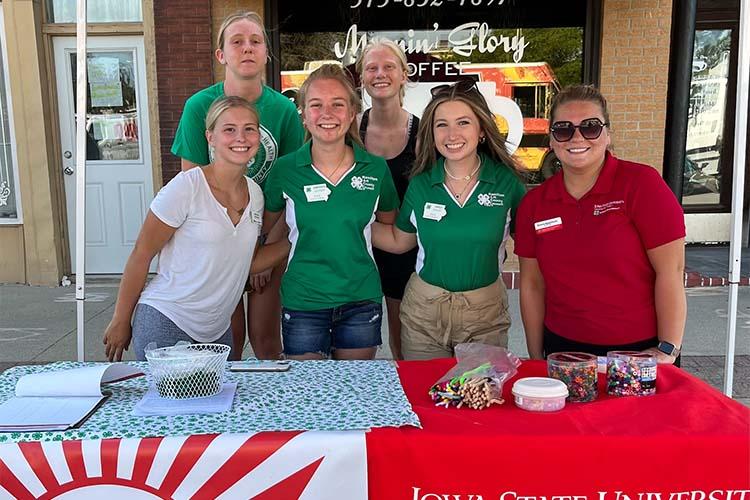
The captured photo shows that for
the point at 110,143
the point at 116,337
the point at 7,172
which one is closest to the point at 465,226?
the point at 116,337

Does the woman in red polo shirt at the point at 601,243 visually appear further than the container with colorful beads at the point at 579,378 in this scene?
Yes

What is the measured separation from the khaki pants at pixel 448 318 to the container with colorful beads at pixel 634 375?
725 millimetres

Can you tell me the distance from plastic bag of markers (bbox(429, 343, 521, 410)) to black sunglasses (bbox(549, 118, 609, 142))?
78cm

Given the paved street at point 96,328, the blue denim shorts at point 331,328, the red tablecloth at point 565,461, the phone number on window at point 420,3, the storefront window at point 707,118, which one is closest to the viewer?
the red tablecloth at point 565,461

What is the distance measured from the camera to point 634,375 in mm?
1780

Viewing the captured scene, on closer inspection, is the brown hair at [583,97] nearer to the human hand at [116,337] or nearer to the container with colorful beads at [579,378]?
the container with colorful beads at [579,378]

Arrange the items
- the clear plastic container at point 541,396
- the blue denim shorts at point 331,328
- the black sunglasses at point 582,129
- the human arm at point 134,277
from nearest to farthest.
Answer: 1. the clear plastic container at point 541,396
2. the black sunglasses at point 582,129
3. the human arm at point 134,277
4. the blue denim shorts at point 331,328

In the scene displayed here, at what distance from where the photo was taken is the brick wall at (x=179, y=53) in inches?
246

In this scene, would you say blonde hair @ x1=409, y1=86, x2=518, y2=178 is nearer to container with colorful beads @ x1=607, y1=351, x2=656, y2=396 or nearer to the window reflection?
container with colorful beads @ x1=607, y1=351, x2=656, y2=396

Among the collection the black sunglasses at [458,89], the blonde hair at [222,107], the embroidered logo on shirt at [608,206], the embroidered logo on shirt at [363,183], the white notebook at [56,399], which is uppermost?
the black sunglasses at [458,89]

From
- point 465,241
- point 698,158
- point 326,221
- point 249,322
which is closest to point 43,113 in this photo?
point 249,322

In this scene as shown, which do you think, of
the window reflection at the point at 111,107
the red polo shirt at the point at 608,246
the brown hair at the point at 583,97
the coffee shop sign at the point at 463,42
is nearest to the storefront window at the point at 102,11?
the window reflection at the point at 111,107

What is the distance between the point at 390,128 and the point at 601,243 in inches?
52.8

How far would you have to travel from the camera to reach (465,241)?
2.40 meters
